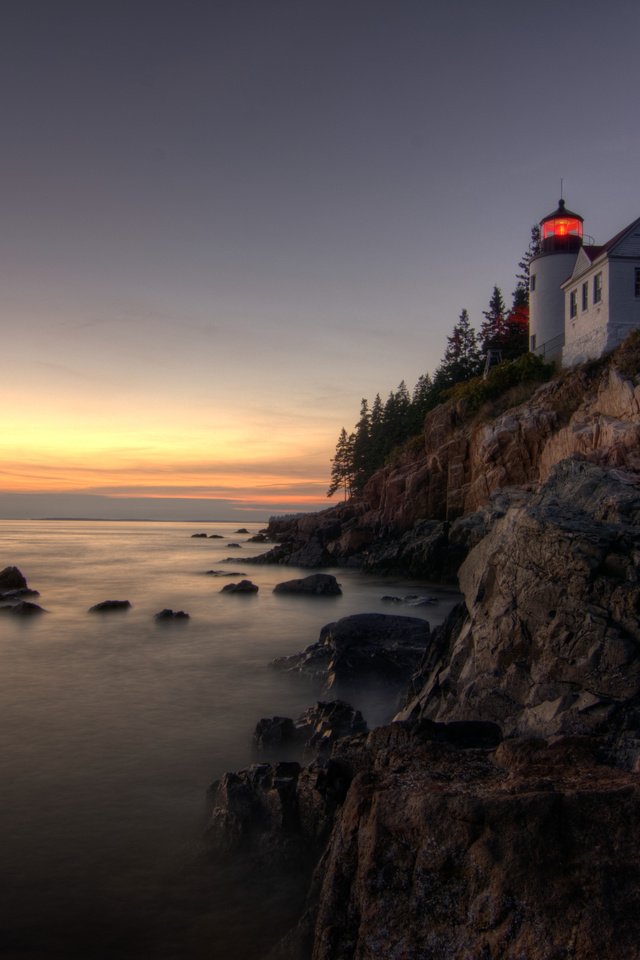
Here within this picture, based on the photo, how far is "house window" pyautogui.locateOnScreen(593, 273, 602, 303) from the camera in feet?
93.0

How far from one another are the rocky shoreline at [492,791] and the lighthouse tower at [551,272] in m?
26.1

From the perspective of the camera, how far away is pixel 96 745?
9.09 meters

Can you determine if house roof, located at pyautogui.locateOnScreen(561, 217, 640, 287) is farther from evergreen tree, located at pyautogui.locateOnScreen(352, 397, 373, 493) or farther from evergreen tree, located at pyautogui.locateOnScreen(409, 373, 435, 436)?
evergreen tree, located at pyautogui.locateOnScreen(352, 397, 373, 493)

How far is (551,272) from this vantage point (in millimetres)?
35656

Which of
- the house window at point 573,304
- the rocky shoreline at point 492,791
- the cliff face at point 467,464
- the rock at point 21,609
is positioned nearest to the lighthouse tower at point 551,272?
the house window at point 573,304

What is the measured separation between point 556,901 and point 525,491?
23947mm

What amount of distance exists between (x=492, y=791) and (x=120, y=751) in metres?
6.78

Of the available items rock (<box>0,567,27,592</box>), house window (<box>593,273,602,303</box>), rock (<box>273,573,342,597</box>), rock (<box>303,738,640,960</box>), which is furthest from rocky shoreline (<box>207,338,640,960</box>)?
house window (<box>593,273,602,303</box>)

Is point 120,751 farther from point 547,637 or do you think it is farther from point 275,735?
point 547,637

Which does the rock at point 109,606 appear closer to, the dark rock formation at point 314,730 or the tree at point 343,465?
the dark rock formation at point 314,730

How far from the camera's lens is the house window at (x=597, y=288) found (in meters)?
28.4

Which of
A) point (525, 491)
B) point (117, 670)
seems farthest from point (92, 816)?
point (525, 491)

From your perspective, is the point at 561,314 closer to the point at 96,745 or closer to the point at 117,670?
the point at 117,670

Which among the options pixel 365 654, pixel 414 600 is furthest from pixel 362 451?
pixel 365 654
